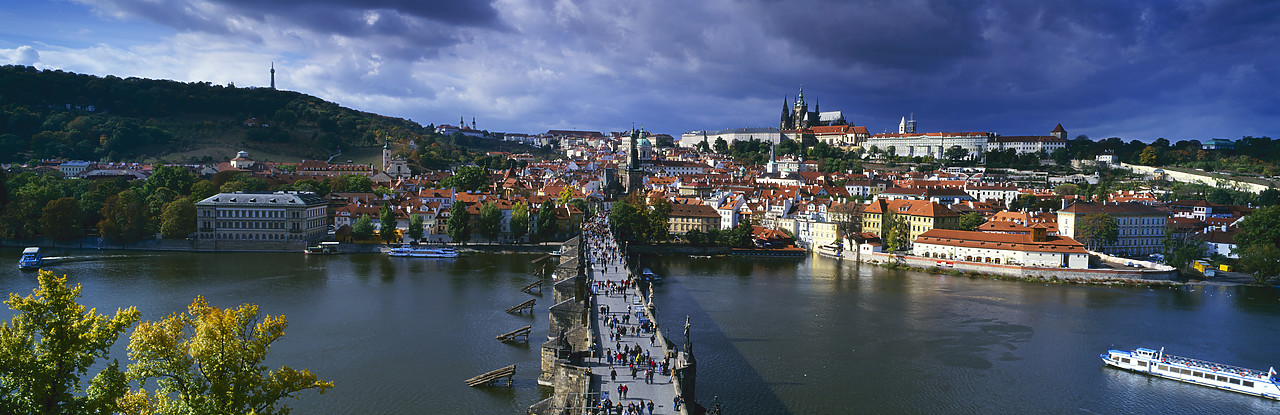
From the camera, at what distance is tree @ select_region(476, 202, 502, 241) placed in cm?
3766

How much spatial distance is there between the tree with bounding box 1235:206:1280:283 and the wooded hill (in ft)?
192

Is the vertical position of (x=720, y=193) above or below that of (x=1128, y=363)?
above

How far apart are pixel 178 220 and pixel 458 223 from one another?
12782mm

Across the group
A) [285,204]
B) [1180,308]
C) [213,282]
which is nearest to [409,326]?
[213,282]

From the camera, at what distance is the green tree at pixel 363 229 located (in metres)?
37.1

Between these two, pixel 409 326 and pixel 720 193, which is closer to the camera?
pixel 409 326

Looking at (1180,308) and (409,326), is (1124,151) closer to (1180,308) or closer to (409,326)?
(1180,308)

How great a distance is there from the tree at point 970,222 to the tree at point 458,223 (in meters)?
24.6

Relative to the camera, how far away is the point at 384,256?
34375mm

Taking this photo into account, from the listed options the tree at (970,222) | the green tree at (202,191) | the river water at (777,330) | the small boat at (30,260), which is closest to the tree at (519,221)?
the river water at (777,330)

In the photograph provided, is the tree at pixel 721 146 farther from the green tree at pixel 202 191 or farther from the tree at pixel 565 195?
the green tree at pixel 202 191

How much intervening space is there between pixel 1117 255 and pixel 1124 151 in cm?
4813

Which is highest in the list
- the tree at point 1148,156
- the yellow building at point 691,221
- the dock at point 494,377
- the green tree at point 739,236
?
the tree at point 1148,156

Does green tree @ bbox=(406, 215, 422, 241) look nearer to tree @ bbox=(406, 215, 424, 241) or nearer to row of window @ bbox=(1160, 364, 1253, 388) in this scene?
tree @ bbox=(406, 215, 424, 241)
